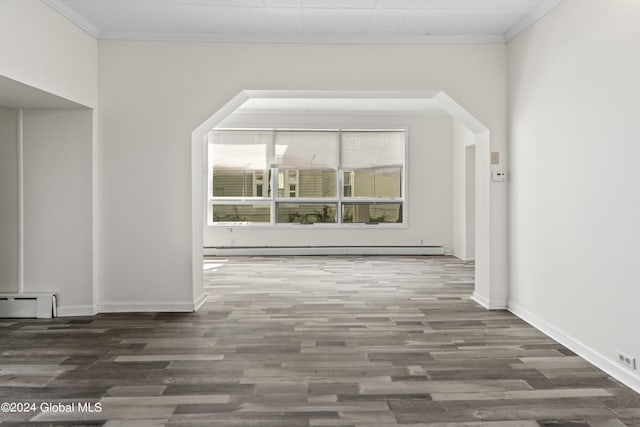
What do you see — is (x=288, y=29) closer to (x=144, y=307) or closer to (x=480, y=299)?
(x=144, y=307)

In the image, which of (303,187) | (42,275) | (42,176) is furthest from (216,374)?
(303,187)

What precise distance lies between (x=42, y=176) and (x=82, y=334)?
1.66m

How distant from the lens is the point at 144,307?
4.73 meters

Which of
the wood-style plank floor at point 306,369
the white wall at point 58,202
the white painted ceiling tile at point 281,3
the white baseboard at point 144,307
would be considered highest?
the white painted ceiling tile at point 281,3

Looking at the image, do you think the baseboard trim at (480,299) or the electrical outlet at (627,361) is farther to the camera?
the baseboard trim at (480,299)

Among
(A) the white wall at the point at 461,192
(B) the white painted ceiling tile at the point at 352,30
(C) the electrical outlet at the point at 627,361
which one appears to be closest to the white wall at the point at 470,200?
(A) the white wall at the point at 461,192

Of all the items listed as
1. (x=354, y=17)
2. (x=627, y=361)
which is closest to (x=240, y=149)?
(x=354, y=17)

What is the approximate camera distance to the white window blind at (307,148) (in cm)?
940

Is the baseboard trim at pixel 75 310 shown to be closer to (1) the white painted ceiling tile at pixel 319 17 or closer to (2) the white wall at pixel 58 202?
(2) the white wall at pixel 58 202

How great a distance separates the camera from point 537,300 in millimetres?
4176

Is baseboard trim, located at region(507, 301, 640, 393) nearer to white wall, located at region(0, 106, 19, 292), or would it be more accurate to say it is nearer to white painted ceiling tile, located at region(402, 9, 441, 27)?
white painted ceiling tile, located at region(402, 9, 441, 27)

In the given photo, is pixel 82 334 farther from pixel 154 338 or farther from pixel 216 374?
pixel 216 374

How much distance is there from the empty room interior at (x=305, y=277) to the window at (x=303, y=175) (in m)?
2.96

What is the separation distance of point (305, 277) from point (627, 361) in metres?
4.41
